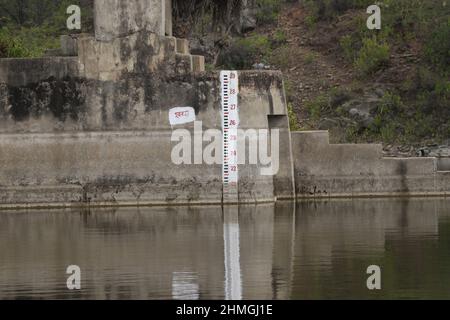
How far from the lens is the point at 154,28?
23500mm

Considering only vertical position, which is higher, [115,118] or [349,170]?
[115,118]

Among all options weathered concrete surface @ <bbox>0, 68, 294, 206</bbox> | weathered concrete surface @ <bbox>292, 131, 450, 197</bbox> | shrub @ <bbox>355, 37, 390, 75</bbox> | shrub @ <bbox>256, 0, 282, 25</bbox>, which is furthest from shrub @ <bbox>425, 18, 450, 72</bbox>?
weathered concrete surface @ <bbox>0, 68, 294, 206</bbox>

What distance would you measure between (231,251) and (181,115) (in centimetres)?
646

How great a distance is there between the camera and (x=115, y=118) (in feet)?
77.6

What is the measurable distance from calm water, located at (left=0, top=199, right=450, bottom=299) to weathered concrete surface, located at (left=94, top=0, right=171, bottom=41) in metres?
2.97

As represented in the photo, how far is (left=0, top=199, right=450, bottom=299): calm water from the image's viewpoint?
47.7 feet

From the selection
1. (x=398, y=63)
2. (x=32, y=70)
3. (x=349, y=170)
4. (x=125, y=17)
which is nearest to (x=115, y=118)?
(x=32, y=70)

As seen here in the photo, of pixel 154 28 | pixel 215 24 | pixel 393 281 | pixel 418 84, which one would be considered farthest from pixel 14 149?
pixel 418 84

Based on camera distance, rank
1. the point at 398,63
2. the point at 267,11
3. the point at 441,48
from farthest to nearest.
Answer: the point at 267,11, the point at 398,63, the point at 441,48

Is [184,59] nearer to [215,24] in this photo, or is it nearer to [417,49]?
[215,24]

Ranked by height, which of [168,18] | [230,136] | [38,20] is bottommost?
[230,136]

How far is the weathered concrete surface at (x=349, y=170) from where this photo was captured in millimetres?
24984

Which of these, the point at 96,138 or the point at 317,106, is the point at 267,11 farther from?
the point at 96,138

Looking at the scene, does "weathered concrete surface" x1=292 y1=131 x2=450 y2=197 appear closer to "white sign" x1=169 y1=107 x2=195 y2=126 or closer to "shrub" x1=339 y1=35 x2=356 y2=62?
"white sign" x1=169 y1=107 x2=195 y2=126
